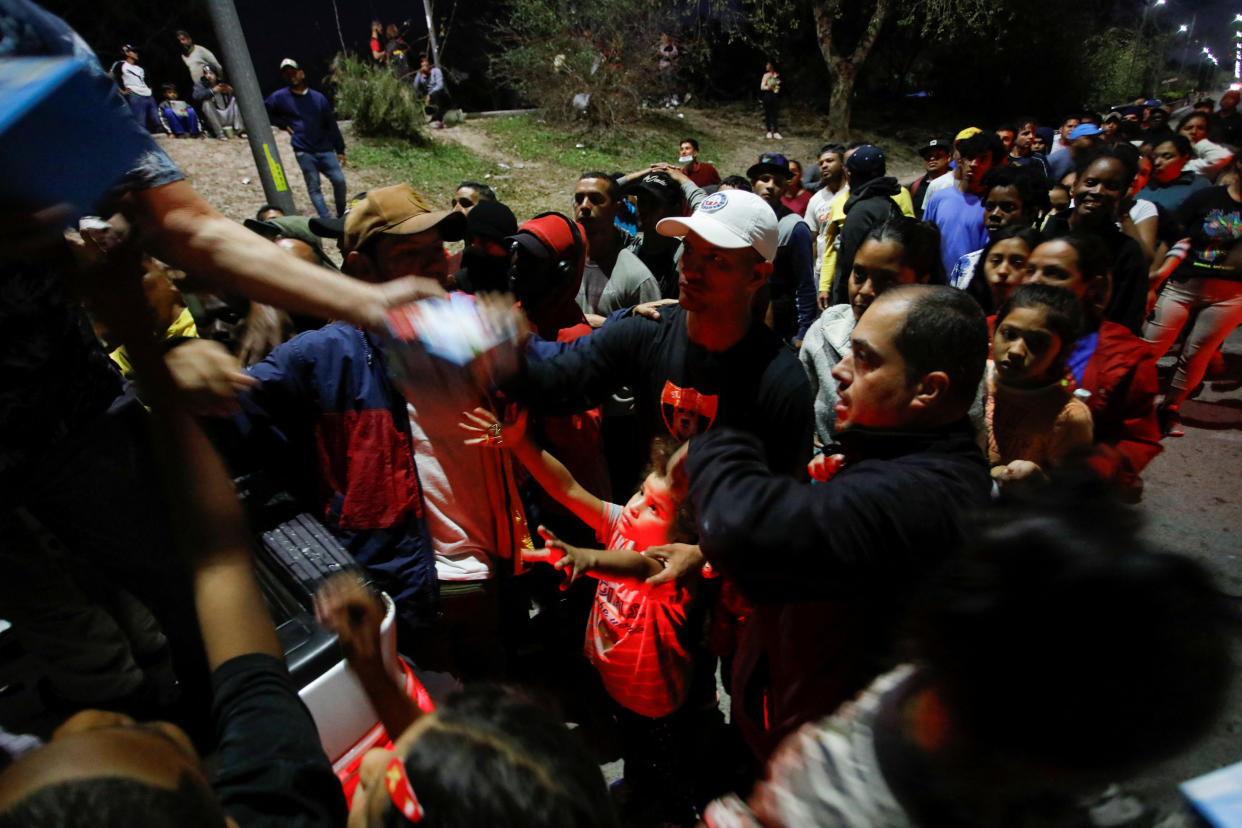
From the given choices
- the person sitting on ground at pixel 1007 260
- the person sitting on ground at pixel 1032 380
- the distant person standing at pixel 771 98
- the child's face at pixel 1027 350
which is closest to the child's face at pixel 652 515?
the person sitting on ground at pixel 1032 380

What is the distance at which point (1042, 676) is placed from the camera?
839 millimetres

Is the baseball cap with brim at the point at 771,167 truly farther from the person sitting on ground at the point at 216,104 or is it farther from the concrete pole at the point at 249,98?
the person sitting on ground at the point at 216,104

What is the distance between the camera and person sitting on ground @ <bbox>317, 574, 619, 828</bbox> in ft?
3.08

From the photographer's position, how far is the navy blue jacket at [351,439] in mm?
2074

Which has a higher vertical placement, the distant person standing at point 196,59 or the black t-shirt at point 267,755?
the distant person standing at point 196,59

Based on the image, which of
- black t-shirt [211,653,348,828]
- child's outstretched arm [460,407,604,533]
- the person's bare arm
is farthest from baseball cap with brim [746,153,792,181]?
black t-shirt [211,653,348,828]

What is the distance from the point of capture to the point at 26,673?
1.82 metres

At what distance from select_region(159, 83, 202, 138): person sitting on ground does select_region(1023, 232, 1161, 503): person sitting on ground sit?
14.6m

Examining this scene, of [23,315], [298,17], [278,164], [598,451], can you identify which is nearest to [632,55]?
[298,17]

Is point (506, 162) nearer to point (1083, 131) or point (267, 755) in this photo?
point (1083, 131)

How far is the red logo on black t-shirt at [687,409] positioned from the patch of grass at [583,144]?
522 inches

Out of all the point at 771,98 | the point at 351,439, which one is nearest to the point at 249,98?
the point at 351,439

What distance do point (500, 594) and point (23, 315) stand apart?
1.62 metres

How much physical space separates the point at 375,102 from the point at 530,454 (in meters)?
13.6
